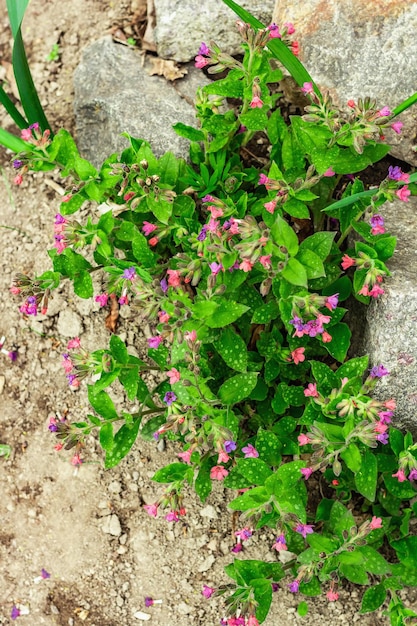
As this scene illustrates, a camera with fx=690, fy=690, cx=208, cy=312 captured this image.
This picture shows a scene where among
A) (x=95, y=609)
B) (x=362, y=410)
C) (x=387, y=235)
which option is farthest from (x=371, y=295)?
(x=95, y=609)

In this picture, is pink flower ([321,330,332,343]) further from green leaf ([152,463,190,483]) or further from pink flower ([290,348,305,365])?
green leaf ([152,463,190,483])

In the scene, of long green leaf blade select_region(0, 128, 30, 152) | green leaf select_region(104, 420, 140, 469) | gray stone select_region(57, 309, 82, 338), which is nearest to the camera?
green leaf select_region(104, 420, 140, 469)

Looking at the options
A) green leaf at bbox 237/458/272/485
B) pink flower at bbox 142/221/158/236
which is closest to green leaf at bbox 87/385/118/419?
green leaf at bbox 237/458/272/485

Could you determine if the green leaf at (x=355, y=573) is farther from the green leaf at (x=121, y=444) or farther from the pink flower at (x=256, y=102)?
the pink flower at (x=256, y=102)

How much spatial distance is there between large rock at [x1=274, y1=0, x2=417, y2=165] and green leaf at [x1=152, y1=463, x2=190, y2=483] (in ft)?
5.72

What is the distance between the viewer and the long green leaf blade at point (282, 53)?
271cm

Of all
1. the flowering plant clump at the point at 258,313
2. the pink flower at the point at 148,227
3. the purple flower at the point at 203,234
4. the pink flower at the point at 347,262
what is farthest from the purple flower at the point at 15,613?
the pink flower at the point at 347,262

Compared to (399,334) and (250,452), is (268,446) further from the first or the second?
(399,334)

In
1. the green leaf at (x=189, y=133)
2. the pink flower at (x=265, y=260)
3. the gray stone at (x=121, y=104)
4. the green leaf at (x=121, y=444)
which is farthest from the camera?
the gray stone at (x=121, y=104)

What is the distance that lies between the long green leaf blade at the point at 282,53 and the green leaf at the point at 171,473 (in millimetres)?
1561

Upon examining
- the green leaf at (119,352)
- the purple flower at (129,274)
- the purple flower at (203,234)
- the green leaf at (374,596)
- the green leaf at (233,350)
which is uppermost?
the purple flower at (129,274)

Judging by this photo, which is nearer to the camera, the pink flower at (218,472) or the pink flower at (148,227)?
the pink flower at (218,472)

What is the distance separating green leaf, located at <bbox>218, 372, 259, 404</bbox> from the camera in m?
2.68

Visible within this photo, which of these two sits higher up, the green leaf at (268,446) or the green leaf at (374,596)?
the green leaf at (268,446)
